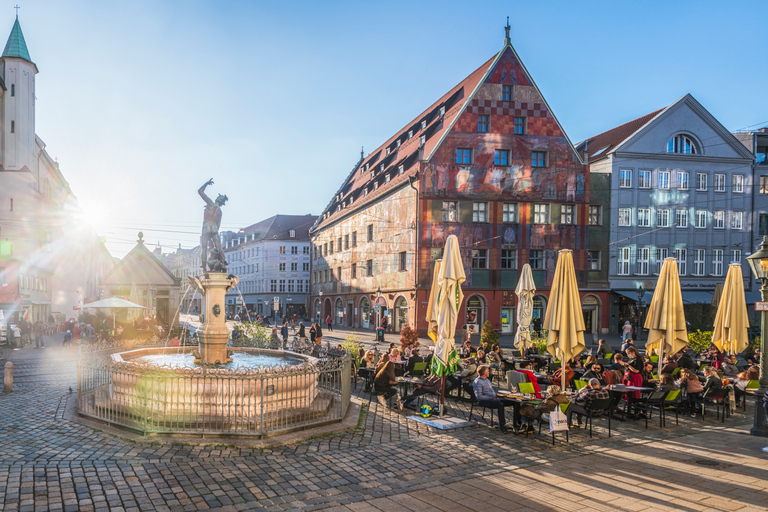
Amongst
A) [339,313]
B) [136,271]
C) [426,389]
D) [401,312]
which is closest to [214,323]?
[426,389]

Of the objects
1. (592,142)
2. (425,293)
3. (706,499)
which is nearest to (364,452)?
(706,499)

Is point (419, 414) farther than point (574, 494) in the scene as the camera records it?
Yes

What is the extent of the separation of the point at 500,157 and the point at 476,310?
10.8 meters

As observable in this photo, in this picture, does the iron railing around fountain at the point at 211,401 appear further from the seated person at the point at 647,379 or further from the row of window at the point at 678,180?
the row of window at the point at 678,180

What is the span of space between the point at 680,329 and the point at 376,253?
30681mm

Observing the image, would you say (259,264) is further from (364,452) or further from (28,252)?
(364,452)

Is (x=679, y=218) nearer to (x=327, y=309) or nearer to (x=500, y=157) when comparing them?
(x=500, y=157)

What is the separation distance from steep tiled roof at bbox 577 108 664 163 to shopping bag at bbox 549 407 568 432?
120ft

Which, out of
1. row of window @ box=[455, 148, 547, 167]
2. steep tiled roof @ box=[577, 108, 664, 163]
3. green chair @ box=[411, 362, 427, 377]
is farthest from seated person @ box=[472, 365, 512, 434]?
steep tiled roof @ box=[577, 108, 664, 163]

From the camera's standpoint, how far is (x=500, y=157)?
3866 cm

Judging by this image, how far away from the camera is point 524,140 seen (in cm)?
3881

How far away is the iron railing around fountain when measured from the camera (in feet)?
32.6

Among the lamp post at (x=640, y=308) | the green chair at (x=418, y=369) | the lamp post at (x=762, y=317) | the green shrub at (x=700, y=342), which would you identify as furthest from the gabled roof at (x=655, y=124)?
the green chair at (x=418, y=369)

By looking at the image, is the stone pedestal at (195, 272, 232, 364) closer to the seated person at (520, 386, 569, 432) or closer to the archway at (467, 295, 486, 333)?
the seated person at (520, 386, 569, 432)
